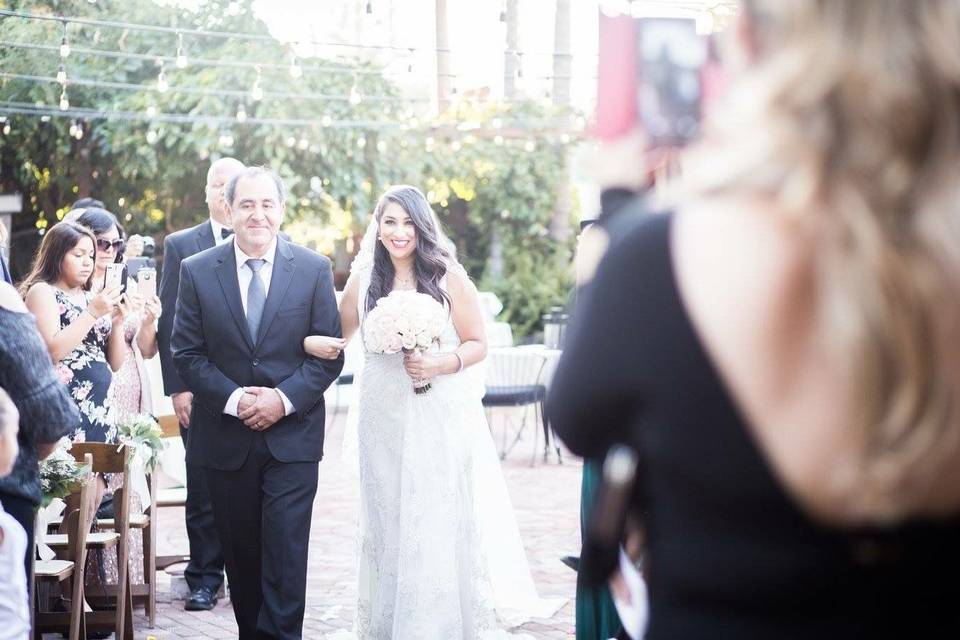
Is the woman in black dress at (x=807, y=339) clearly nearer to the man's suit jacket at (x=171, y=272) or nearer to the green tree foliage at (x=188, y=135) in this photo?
the man's suit jacket at (x=171, y=272)

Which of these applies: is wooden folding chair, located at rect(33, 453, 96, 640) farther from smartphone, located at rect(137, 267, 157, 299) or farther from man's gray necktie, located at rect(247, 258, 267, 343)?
smartphone, located at rect(137, 267, 157, 299)

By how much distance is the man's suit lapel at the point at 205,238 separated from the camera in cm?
753

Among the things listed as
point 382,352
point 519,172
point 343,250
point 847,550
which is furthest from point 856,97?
point 343,250

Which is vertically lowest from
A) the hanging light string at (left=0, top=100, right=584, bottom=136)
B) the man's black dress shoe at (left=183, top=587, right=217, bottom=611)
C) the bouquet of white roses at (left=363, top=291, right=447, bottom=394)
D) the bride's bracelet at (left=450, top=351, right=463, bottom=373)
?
the man's black dress shoe at (left=183, top=587, right=217, bottom=611)

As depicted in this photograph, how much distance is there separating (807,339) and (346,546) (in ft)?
26.6

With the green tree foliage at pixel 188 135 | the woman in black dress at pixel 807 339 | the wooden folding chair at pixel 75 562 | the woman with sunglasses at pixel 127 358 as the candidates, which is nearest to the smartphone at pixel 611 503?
the woman in black dress at pixel 807 339

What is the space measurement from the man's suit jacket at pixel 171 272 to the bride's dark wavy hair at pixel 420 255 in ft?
5.48

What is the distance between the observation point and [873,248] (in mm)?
1372

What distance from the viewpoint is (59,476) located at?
5.40 metres

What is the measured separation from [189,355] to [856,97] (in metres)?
4.88

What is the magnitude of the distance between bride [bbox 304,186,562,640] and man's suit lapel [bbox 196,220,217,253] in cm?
150

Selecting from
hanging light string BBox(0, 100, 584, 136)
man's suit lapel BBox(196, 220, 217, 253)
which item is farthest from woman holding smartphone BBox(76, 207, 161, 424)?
hanging light string BBox(0, 100, 584, 136)

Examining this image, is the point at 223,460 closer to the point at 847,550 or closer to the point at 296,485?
the point at 296,485

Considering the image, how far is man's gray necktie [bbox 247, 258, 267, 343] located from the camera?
589cm
